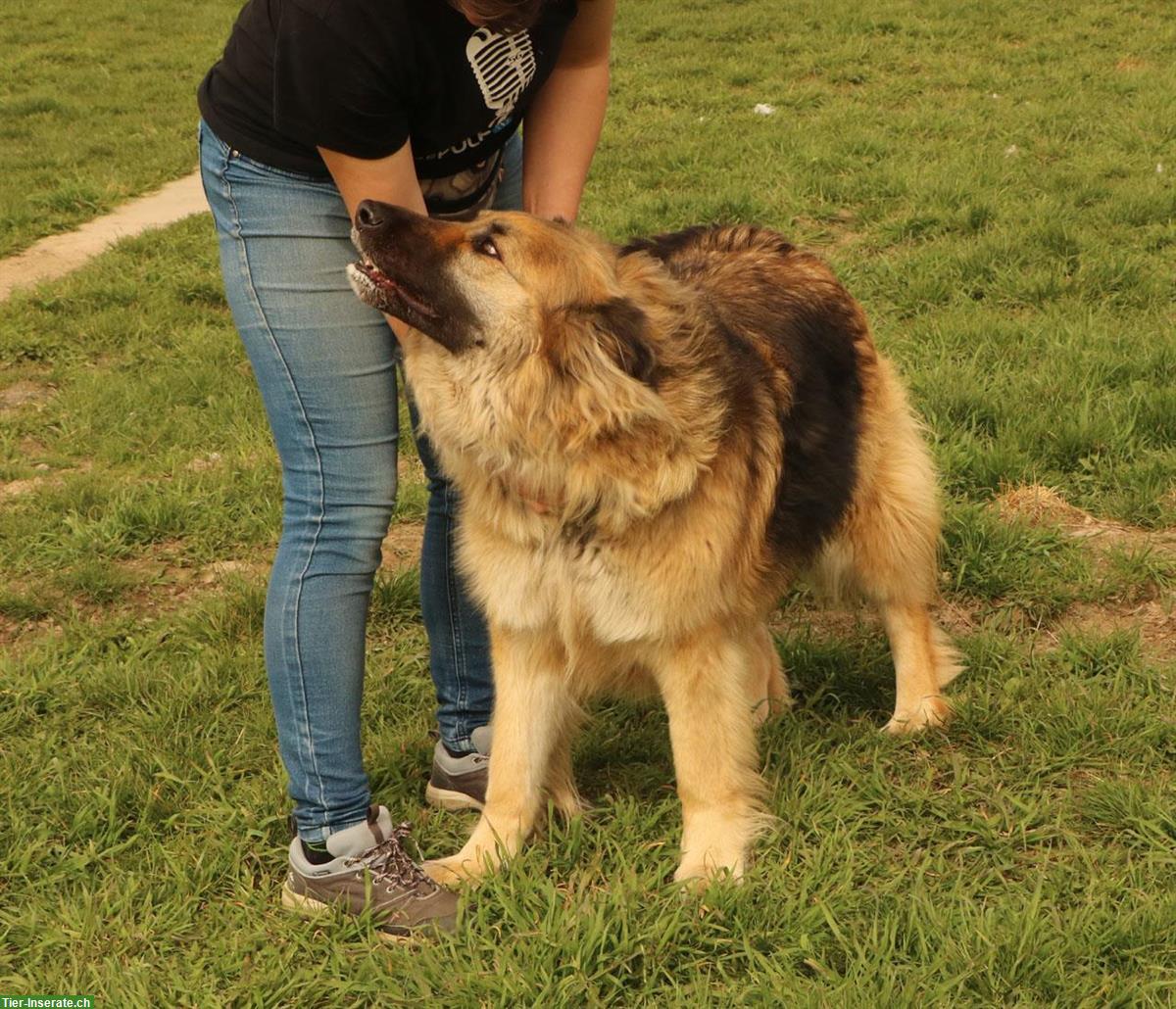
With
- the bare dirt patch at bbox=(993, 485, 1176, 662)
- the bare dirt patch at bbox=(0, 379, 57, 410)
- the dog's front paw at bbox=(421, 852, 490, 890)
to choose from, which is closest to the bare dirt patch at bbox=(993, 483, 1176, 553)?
the bare dirt patch at bbox=(993, 485, 1176, 662)

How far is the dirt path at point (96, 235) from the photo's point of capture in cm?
827

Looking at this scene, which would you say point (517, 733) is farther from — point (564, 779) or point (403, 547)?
point (403, 547)

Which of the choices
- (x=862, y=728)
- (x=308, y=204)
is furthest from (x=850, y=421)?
(x=308, y=204)

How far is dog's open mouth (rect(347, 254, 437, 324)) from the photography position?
2.56m

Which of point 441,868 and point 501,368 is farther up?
point 501,368

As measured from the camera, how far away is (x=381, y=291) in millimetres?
2568

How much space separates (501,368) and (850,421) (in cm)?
124

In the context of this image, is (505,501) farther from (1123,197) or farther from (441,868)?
(1123,197)

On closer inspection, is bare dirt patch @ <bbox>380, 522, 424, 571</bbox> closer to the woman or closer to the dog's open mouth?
A: the woman

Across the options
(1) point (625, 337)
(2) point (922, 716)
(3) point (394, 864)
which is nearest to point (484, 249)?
(1) point (625, 337)

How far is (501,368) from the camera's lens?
2666mm

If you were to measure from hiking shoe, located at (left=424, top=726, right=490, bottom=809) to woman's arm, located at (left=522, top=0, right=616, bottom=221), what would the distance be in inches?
55.8

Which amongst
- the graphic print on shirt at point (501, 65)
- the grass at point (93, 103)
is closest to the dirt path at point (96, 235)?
the grass at point (93, 103)

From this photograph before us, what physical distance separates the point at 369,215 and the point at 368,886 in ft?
4.74
